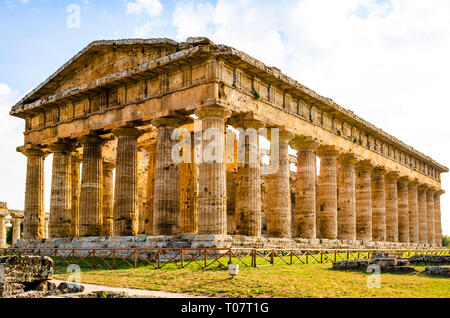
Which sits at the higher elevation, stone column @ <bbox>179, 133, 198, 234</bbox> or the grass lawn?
stone column @ <bbox>179, 133, 198, 234</bbox>

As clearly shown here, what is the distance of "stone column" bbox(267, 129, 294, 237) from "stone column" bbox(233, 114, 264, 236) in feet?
6.85

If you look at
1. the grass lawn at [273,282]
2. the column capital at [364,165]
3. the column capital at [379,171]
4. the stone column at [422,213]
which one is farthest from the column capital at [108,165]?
the stone column at [422,213]

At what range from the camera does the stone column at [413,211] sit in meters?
39.7

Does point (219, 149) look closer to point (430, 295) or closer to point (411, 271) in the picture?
point (411, 271)

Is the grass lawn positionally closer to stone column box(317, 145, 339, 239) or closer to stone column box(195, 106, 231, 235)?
stone column box(195, 106, 231, 235)

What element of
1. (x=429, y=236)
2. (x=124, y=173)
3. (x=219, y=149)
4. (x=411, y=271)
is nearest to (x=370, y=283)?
(x=411, y=271)

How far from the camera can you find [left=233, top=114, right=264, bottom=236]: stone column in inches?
830

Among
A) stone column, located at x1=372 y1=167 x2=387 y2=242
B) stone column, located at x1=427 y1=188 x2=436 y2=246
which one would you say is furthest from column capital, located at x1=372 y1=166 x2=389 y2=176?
stone column, located at x1=427 y1=188 x2=436 y2=246

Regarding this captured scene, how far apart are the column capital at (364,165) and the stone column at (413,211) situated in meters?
9.59

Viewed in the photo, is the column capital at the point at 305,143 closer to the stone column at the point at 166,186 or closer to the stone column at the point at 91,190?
the stone column at the point at 166,186

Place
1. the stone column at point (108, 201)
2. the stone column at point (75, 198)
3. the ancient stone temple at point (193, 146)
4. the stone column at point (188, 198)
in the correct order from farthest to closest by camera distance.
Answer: the stone column at point (108, 201)
the stone column at point (75, 198)
the stone column at point (188, 198)
the ancient stone temple at point (193, 146)

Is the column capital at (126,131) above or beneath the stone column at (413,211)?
above

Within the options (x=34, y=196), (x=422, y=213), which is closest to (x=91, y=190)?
(x=34, y=196)
